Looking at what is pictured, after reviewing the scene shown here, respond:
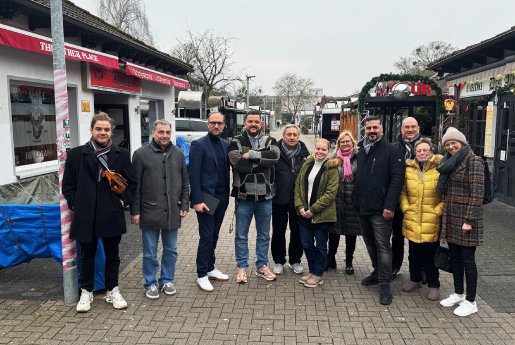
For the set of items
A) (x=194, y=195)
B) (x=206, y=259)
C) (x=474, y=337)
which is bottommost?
(x=474, y=337)

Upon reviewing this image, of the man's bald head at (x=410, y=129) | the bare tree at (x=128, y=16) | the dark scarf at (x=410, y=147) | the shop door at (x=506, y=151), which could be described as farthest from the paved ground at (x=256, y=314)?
the bare tree at (x=128, y=16)

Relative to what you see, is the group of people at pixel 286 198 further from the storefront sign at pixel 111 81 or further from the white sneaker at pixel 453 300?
the storefront sign at pixel 111 81

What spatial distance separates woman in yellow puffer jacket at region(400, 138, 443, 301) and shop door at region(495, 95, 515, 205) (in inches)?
211

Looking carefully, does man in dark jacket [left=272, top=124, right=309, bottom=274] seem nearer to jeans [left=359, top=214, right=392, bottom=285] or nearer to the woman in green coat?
the woman in green coat

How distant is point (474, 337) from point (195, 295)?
2.51m

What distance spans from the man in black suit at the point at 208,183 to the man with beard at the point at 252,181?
131 mm

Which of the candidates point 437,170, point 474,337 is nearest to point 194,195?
point 437,170

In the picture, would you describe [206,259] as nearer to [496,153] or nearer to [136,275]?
[136,275]

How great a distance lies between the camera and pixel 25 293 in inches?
171

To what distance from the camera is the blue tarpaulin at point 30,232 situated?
14.0 ft

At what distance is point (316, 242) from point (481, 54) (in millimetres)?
6805

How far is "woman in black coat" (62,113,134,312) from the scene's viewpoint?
3.82m

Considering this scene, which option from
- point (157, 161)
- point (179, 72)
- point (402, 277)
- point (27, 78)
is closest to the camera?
point (157, 161)

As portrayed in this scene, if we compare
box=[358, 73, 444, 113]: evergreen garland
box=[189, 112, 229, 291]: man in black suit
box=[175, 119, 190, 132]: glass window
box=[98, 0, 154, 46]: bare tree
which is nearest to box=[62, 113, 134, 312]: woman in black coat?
box=[189, 112, 229, 291]: man in black suit
